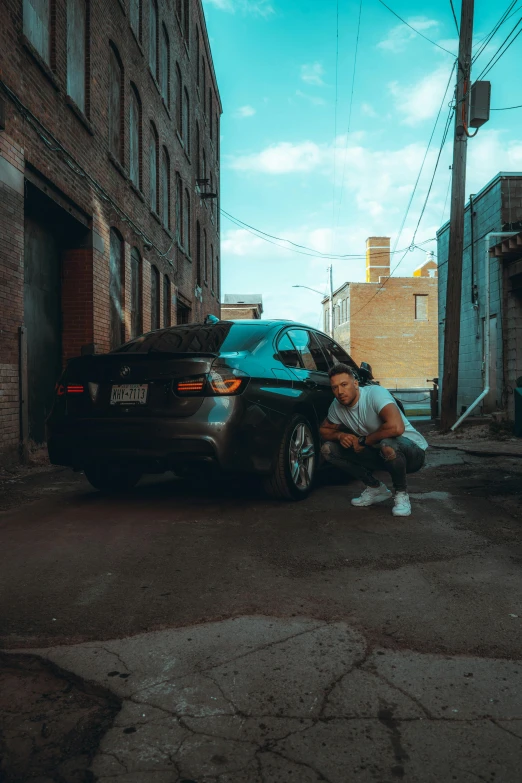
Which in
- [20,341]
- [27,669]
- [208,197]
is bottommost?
[27,669]

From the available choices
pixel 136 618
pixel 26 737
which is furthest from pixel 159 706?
pixel 136 618

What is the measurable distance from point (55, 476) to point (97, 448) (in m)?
2.55

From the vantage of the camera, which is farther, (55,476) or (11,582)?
(55,476)

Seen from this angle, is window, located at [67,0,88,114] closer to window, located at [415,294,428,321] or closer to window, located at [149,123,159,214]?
window, located at [149,123,159,214]

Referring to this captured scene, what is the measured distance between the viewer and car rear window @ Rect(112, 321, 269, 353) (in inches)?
207

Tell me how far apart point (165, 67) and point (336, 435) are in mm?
15876

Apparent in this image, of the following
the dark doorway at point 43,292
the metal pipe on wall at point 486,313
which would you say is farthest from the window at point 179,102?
the dark doorway at point 43,292

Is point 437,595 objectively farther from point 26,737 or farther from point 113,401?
point 113,401

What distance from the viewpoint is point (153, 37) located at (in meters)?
16.5

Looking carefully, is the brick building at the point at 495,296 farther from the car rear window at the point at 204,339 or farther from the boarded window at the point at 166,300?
the car rear window at the point at 204,339

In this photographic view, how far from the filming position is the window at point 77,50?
10.1 metres

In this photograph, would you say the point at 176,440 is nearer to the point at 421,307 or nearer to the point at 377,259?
the point at 421,307

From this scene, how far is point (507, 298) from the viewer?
14.0 meters

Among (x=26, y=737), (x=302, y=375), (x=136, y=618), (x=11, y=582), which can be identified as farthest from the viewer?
(x=302, y=375)
